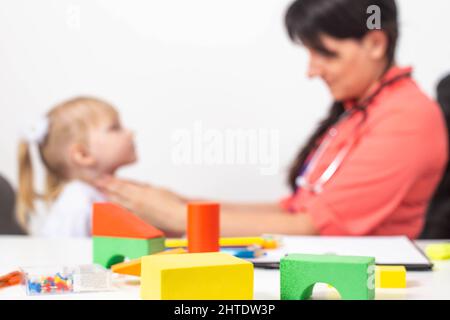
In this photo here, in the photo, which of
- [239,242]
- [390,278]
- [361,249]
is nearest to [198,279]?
[390,278]

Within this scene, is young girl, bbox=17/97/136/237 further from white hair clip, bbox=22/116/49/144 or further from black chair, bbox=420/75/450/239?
black chair, bbox=420/75/450/239

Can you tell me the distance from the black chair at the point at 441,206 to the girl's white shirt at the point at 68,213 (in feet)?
2.77

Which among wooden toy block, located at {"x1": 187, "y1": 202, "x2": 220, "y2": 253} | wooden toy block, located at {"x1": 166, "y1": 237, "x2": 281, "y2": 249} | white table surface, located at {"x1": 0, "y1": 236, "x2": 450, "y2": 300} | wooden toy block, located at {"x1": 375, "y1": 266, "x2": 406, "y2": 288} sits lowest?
white table surface, located at {"x1": 0, "y1": 236, "x2": 450, "y2": 300}

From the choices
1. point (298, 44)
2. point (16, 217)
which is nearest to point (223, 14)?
point (298, 44)

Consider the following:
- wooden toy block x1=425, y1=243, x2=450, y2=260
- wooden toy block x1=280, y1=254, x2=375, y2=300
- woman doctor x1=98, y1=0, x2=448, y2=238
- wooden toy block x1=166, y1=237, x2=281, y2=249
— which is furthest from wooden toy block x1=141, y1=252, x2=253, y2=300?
woman doctor x1=98, y1=0, x2=448, y2=238

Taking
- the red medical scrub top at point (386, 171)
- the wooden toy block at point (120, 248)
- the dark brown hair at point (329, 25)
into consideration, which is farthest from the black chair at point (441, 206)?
the wooden toy block at point (120, 248)

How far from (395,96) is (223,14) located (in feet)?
1.65

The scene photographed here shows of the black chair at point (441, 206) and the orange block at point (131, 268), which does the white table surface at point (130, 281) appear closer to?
the orange block at point (131, 268)

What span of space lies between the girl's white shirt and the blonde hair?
0.8 inches

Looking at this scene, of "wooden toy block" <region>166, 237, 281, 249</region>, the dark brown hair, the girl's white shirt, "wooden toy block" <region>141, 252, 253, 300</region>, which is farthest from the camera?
the girl's white shirt

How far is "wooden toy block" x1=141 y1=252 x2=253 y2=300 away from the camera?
709 millimetres

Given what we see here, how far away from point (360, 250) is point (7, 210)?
4.16ft

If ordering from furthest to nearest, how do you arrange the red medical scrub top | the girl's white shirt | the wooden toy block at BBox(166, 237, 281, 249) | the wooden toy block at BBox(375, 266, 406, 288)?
the girl's white shirt < the red medical scrub top < the wooden toy block at BBox(166, 237, 281, 249) < the wooden toy block at BBox(375, 266, 406, 288)

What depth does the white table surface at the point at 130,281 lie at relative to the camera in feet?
2.55
